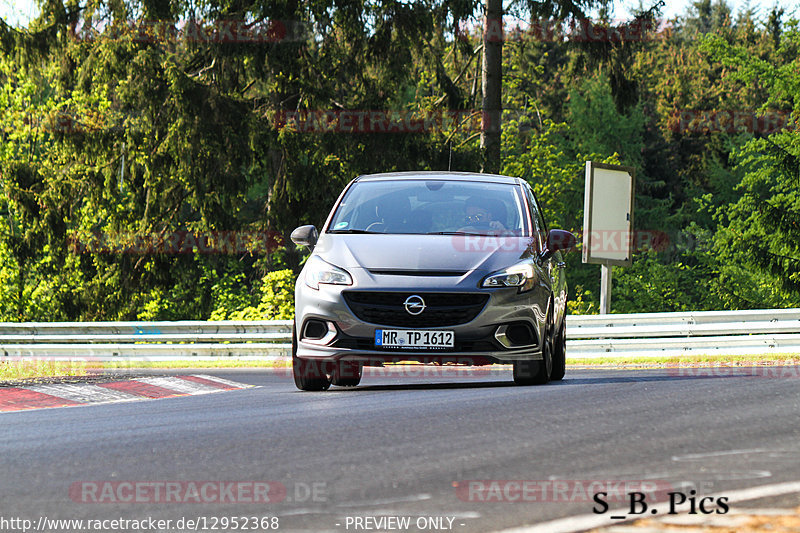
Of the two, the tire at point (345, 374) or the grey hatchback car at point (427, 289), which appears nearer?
the grey hatchback car at point (427, 289)

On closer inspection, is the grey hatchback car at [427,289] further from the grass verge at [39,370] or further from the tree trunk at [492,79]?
the tree trunk at [492,79]

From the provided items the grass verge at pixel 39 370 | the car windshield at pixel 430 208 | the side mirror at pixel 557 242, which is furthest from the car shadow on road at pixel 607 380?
the grass verge at pixel 39 370

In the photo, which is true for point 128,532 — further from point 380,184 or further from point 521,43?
point 521,43

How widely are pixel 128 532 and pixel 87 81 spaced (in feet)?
85.0

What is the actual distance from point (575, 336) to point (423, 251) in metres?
9.12

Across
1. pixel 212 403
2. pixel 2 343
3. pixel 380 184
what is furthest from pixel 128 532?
pixel 2 343

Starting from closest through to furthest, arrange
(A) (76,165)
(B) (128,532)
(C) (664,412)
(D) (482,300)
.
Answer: (B) (128,532)
(C) (664,412)
(D) (482,300)
(A) (76,165)

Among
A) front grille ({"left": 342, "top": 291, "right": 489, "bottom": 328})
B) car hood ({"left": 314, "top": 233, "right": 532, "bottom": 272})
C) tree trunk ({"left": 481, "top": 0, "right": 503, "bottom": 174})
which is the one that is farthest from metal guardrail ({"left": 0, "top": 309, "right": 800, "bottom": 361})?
tree trunk ({"left": 481, "top": 0, "right": 503, "bottom": 174})

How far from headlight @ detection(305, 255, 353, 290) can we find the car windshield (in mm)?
684

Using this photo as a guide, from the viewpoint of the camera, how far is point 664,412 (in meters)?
9.15

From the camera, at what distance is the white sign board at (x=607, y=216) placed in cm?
2009

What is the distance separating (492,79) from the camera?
29.3 metres

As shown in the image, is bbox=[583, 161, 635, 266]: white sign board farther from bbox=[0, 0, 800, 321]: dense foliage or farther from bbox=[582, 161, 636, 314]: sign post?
bbox=[0, 0, 800, 321]: dense foliage

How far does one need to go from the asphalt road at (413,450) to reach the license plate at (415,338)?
50 centimetres
